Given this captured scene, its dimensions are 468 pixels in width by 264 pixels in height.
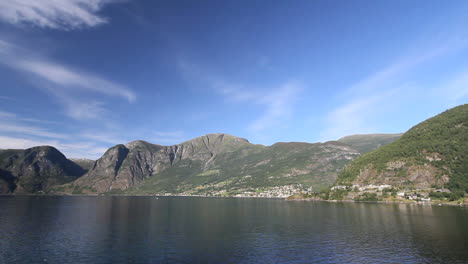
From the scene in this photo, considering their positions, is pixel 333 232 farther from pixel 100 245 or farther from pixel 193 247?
pixel 100 245

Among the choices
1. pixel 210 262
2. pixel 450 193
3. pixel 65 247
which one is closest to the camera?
pixel 210 262

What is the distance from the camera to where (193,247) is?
64.7 m

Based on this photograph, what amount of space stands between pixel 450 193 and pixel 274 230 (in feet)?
572

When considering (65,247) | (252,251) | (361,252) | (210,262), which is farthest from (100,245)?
(361,252)

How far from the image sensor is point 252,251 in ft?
202

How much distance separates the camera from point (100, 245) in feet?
222

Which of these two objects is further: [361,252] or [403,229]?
[403,229]

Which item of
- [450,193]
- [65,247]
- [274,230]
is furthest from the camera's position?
[450,193]

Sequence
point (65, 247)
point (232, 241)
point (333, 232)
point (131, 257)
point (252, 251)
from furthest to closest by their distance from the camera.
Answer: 1. point (333, 232)
2. point (232, 241)
3. point (65, 247)
4. point (252, 251)
5. point (131, 257)

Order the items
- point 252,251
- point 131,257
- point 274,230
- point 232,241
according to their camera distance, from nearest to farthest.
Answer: point 131,257 → point 252,251 → point 232,241 → point 274,230

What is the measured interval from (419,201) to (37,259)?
759 feet

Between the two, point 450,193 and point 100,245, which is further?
point 450,193

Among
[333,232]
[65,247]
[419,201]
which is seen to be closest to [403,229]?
[333,232]

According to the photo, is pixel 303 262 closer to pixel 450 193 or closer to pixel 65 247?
pixel 65 247
